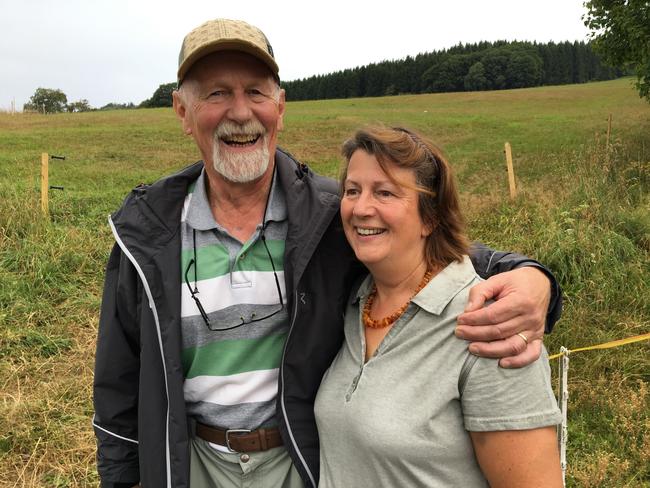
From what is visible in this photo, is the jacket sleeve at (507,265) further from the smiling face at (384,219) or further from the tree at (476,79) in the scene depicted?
the tree at (476,79)

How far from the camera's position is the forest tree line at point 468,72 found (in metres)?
74.7

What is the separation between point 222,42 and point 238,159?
1.38 feet

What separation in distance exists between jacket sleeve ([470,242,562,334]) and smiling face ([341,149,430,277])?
269mm

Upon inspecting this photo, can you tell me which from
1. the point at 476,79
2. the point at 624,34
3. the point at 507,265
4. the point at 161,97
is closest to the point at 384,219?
the point at 507,265

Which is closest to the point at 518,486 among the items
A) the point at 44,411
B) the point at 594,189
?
the point at 44,411

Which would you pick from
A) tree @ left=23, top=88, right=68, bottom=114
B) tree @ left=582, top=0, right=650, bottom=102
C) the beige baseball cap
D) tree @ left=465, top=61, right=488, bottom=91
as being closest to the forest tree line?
tree @ left=465, top=61, right=488, bottom=91

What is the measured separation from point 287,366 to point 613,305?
15.2 feet

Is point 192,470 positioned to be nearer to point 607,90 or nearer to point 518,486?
point 518,486

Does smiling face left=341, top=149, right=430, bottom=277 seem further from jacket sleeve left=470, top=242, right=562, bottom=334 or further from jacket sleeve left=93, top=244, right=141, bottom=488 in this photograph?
jacket sleeve left=93, top=244, right=141, bottom=488

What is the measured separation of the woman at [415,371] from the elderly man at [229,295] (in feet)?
0.45

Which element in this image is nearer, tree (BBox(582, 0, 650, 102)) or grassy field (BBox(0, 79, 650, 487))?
grassy field (BBox(0, 79, 650, 487))

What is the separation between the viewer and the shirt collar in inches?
66.6

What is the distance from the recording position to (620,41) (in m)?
12.8

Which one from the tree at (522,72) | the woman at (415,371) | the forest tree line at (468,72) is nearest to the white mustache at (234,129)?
the woman at (415,371)
